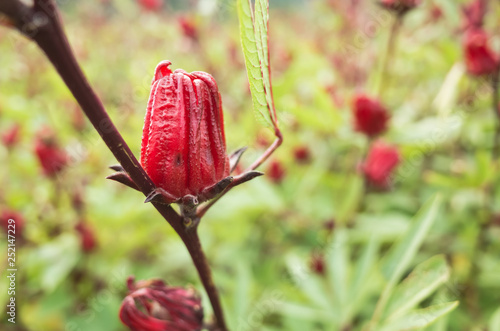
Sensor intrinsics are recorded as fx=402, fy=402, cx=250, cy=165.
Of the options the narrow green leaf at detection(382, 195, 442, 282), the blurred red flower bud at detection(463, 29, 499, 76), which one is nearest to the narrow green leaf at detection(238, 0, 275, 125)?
the narrow green leaf at detection(382, 195, 442, 282)

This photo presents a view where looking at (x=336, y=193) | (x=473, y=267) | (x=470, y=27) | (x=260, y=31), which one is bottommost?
(x=473, y=267)

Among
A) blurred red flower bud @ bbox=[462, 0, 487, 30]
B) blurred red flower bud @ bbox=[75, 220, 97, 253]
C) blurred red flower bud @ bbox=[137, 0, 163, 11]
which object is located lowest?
blurred red flower bud @ bbox=[462, 0, 487, 30]

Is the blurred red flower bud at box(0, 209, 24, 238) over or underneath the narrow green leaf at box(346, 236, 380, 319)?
over

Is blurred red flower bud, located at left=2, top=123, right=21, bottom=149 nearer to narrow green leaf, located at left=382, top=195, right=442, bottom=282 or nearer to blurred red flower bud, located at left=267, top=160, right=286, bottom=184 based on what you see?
blurred red flower bud, located at left=267, top=160, right=286, bottom=184

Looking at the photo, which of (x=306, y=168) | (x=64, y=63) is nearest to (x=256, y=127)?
(x=306, y=168)

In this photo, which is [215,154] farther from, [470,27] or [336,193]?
[470,27]

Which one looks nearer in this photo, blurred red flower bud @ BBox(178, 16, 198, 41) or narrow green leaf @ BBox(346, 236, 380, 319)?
narrow green leaf @ BBox(346, 236, 380, 319)

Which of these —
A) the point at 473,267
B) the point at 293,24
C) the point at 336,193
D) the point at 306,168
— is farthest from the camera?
the point at 293,24
